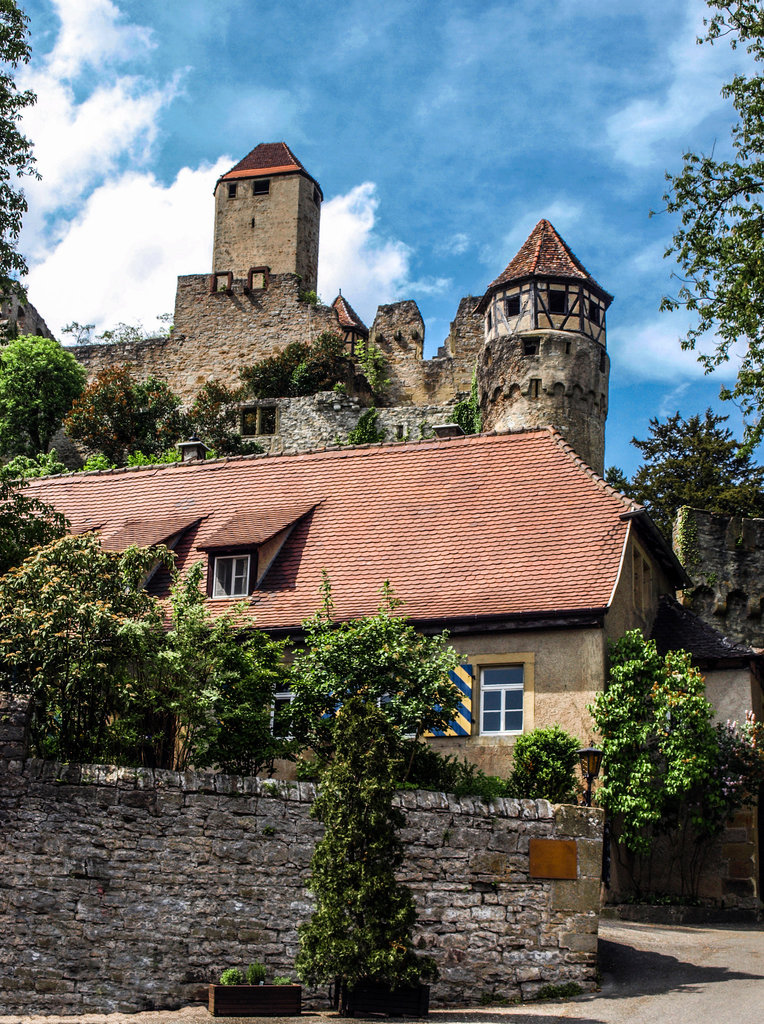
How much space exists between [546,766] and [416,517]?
6.03 metres

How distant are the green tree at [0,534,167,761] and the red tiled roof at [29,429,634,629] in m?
4.82

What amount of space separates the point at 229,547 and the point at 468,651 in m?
4.50

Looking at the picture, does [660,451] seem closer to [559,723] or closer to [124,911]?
[559,723]

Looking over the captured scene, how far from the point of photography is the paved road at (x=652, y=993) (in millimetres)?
11367

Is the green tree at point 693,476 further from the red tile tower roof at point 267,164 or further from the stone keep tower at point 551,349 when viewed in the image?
the red tile tower roof at point 267,164

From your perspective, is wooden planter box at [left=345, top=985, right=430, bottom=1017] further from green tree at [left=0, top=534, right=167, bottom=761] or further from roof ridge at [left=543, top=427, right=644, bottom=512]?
roof ridge at [left=543, top=427, right=644, bottom=512]

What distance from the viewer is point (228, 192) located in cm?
5509

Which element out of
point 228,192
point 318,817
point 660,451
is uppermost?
Result: point 228,192

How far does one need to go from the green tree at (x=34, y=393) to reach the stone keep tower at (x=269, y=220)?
36.0ft

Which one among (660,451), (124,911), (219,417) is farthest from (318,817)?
(219,417)

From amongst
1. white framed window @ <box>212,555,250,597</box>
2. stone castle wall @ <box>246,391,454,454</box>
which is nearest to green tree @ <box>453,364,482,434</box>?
stone castle wall @ <box>246,391,454,454</box>

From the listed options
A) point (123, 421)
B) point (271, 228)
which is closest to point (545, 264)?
point (123, 421)

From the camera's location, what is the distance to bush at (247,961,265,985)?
12.0 meters

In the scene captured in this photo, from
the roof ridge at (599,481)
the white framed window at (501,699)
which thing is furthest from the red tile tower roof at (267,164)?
the white framed window at (501,699)
